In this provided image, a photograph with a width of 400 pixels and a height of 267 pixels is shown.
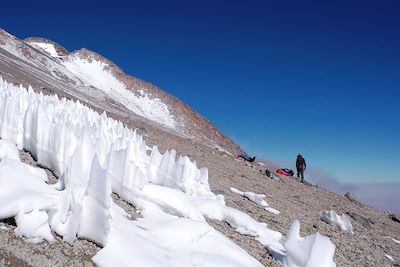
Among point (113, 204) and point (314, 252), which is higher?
point (314, 252)

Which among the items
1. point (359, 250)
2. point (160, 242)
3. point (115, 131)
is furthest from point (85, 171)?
point (359, 250)

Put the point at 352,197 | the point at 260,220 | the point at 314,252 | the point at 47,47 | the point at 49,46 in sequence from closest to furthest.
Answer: the point at 314,252
the point at 260,220
the point at 352,197
the point at 47,47
the point at 49,46

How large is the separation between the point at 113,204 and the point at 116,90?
49627 mm

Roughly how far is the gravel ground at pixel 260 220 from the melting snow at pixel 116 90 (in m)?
27.5

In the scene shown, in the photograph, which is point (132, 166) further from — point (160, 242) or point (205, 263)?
point (205, 263)

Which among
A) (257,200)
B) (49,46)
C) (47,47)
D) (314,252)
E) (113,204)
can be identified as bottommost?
(113,204)

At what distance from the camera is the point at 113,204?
7.32 m

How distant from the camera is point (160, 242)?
6633 millimetres

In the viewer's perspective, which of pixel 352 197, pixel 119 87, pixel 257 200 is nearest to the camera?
pixel 257 200

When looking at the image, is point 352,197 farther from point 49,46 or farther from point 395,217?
point 49,46

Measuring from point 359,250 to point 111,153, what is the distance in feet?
27.7

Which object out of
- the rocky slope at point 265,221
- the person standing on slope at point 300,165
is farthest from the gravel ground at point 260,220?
the person standing on slope at point 300,165

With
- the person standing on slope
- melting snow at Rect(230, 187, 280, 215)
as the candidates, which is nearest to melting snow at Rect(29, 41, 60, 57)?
the person standing on slope

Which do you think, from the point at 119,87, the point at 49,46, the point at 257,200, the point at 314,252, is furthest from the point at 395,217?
the point at 49,46
